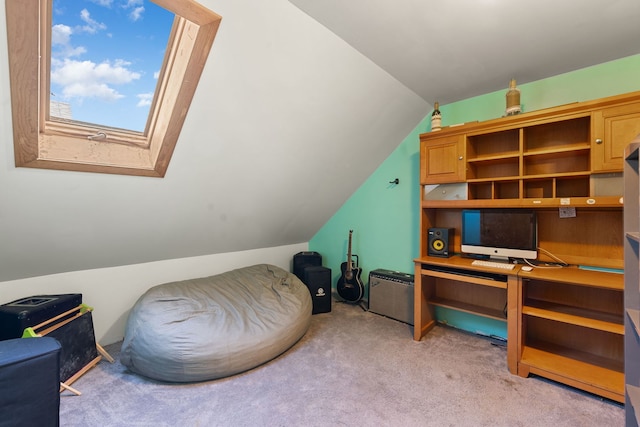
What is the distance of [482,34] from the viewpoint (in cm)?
178

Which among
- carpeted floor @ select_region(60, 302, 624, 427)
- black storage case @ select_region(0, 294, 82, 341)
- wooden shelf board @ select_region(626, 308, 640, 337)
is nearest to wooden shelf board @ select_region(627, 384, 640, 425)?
wooden shelf board @ select_region(626, 308, 640, 337)

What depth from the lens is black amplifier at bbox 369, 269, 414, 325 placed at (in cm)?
294

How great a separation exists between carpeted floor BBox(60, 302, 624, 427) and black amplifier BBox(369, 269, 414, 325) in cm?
58

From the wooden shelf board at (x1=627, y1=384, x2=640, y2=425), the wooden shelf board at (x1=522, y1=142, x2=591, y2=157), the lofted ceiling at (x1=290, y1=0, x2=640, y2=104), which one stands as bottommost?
the wooden shelf board at (x1=627, y1=384, x2=640, y2=425)

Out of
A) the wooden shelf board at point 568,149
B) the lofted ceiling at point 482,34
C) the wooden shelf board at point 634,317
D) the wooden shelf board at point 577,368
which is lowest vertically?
the wooden shelf board at point 577,368

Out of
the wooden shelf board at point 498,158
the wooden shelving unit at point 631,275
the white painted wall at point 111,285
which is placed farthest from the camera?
the wooden shelf board at point 498,158

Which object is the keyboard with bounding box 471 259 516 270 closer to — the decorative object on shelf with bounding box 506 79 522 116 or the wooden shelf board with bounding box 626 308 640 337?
the wooden shelf board with bounding box 626 308 640 337

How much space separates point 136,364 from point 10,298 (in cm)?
107

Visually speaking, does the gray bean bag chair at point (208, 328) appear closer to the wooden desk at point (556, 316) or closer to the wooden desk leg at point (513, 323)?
the wooden desk at point (556, 316)

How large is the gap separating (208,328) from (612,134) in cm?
304

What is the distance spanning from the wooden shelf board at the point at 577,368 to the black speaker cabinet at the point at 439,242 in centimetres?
95

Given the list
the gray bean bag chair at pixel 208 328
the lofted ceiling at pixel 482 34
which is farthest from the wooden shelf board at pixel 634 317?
the gray bean bag chair at pixel 208 328

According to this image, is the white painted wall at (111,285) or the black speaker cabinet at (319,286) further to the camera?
the black speaker cabinet at (319,286)

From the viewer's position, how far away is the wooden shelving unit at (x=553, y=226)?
6.01 feet
